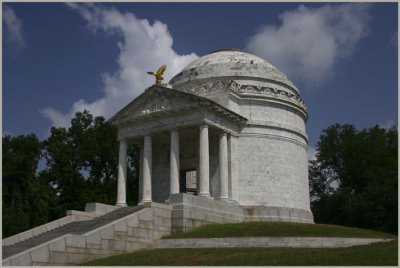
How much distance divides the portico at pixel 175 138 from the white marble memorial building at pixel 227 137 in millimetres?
65

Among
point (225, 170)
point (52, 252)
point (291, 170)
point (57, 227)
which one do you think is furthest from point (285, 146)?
point (52, 252)

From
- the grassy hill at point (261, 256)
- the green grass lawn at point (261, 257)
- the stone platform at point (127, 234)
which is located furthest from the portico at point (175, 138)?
the green grass lawn at point (261, 257)

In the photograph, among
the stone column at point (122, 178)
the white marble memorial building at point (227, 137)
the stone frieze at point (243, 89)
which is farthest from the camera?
the stone frieze at point (243, 89)

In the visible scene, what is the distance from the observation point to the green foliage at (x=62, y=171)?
2019 inches

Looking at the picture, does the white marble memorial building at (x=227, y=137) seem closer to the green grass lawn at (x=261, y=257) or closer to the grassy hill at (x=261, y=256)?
the grassy hill at (x=261, y=256)

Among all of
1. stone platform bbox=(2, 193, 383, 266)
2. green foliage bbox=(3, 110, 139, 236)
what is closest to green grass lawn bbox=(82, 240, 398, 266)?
stone platform bbox=(2, 193, 383, 266)

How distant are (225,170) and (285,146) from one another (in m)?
6.06

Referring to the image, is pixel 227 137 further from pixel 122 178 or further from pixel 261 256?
pixel 261 256

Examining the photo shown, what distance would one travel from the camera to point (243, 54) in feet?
142

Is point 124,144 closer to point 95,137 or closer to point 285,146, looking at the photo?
point 285,146

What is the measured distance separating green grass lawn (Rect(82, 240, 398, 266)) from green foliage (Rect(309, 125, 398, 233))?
23316 millimetres

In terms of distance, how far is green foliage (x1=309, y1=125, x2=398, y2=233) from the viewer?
144 ft

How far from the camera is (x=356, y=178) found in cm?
5684

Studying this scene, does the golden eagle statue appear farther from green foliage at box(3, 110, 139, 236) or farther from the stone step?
green foliage at box(3, 110, 139, 236)
